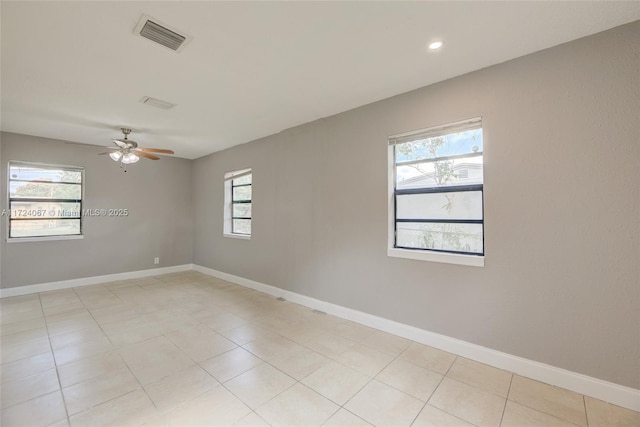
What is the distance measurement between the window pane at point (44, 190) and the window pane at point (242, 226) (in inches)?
110

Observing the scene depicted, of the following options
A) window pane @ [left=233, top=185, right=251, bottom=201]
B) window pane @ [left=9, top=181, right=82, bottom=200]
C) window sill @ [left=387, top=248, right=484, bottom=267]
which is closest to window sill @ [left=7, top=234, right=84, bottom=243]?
window pane @ [left=9, top=181, right=82, bottom=200]

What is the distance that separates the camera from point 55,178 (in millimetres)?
4848

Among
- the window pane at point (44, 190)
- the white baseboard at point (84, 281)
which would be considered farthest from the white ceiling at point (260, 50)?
the white baseboard at point (84, 281)

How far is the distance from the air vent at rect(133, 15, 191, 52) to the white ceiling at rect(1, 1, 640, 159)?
52mm

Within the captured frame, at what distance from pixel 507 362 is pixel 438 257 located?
100cm

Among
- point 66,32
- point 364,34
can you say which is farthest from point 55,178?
point 364,34

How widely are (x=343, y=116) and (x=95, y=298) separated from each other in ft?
15.3

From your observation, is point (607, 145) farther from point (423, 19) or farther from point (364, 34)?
point (364, 34)

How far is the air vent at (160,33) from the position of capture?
1.90 meters

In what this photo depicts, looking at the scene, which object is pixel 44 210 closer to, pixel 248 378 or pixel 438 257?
pixel 248 378

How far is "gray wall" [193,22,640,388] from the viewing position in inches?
75.5

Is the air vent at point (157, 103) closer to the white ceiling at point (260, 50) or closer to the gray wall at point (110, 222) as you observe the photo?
the white ceiling at point (260, 50)

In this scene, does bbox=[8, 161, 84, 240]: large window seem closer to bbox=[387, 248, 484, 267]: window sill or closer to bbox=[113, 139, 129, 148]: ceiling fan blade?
bbox=[113, 139, 129, 148]: ceiling fan blade

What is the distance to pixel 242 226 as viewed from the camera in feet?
18.0
